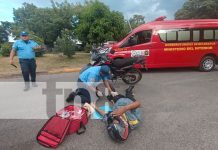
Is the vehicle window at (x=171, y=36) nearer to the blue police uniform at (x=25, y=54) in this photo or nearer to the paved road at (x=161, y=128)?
the paved road at (x=161, y=128)

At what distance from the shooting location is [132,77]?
851 centimetres

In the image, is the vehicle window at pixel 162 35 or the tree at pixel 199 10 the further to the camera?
the tree at pixel 199 10

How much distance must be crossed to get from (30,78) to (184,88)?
5.12 meters

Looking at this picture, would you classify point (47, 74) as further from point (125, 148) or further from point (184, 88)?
point (125, 148)

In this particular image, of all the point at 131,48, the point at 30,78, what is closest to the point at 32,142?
the point at 30,78

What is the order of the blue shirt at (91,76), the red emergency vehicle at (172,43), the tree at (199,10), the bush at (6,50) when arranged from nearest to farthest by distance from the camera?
the blue shirt at (91,76) < the red emergency vehicle at (172,43) < the bush at (6,50) < the tree at (199,10)

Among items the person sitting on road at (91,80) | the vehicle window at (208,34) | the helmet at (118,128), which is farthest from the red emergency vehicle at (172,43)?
the helmet at (118,128)

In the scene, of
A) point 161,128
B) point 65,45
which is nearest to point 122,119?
point 161,128

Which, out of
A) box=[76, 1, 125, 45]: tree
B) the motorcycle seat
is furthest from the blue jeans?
box=[76, 1, 125, 45]: tree

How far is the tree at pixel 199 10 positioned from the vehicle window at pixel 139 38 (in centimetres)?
3072

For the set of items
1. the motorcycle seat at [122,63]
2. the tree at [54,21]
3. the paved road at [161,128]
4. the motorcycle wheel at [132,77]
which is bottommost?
the paved road at [161,128]

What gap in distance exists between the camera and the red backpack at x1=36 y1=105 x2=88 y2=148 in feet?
13.5

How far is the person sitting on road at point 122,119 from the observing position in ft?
13.6

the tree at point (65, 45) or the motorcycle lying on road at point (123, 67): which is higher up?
the tree at point (65, 45)
